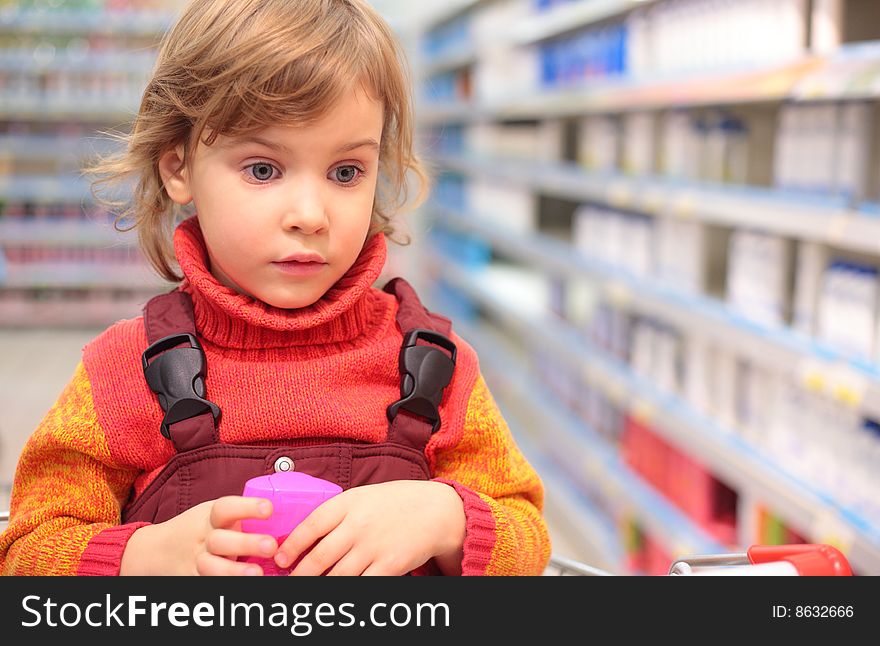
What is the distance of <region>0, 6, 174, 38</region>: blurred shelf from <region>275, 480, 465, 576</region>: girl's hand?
6.45 m

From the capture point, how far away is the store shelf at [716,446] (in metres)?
2.14

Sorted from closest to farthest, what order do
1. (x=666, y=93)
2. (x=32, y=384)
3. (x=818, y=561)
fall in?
(x=818, y=561) < (x=666, y=93) < (x=32, y=384)

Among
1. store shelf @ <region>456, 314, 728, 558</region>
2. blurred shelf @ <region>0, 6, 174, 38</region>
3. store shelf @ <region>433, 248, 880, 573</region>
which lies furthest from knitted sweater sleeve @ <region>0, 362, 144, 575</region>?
blurred shelf @ <region>0, 6, 174, 38</region>

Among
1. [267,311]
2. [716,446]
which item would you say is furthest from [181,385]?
[716,446]

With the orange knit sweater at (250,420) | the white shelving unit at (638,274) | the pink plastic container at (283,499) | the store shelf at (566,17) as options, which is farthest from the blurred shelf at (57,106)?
the pink plastic container at (283,499)

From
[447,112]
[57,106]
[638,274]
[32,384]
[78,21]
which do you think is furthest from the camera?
[57,106]

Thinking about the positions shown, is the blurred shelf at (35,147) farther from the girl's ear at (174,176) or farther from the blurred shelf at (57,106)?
the girl's ear at (174,176)

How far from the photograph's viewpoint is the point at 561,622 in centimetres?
79

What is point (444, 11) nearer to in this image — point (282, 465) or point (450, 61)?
point (450, 61)

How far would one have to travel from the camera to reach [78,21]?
6941mm

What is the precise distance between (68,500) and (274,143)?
16.7 inches

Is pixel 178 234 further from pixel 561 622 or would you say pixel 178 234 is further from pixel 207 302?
pixel 561 622

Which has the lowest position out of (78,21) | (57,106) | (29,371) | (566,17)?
(29,371)

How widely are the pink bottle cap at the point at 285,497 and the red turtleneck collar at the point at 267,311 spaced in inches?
8.8
